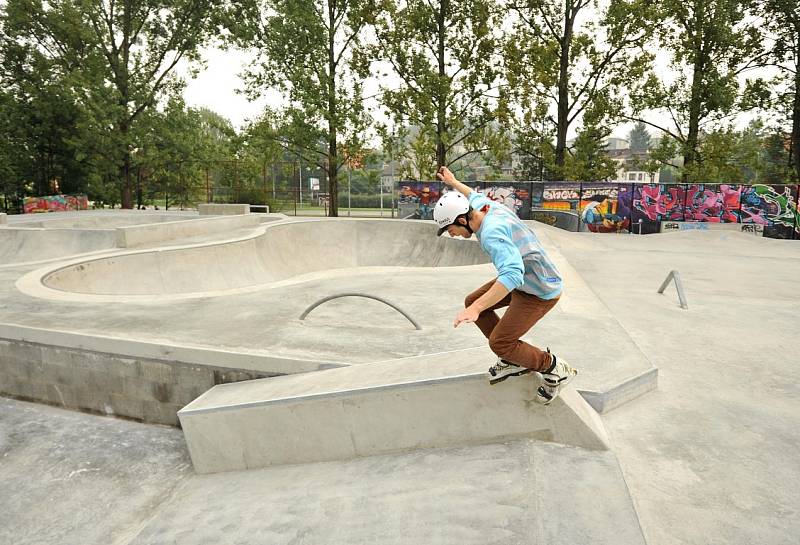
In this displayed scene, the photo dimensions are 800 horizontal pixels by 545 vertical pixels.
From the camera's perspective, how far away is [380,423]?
4129 mm

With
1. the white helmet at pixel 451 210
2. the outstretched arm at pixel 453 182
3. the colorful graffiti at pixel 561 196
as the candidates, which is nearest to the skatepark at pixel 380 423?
the white helmet at pixel 451 210

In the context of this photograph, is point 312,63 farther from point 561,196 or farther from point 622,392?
point 622,392

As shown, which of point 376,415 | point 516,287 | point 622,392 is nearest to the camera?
point 516,287

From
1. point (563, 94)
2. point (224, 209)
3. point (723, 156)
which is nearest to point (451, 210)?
point (224, 209)

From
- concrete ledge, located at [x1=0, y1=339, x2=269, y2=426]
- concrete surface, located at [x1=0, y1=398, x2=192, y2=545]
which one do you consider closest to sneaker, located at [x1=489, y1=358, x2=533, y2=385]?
concrete ledge, located at [x1=0, y1=339, x2=269, y2=426]

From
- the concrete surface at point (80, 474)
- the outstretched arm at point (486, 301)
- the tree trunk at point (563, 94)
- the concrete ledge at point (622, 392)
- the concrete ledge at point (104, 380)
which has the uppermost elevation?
the tree trunk at point (563, 94)

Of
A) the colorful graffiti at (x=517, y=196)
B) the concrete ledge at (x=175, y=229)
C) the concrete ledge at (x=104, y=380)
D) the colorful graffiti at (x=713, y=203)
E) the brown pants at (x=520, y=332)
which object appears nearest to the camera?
the brown pants at (x=520, y=332)

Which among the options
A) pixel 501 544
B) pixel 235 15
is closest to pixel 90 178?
pixel 235 15

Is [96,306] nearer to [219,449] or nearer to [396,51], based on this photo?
[219,449]

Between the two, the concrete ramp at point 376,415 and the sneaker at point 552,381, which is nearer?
the sneaker at point 552,381

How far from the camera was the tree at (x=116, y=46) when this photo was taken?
101ft

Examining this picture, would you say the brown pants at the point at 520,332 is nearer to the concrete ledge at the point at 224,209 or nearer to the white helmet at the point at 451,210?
the white helmet at the point at 451,210

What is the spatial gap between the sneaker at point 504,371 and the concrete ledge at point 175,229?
511 inches

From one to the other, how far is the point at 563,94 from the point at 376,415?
32.1m
